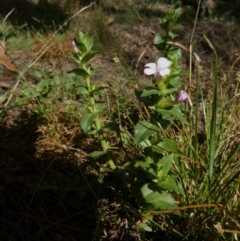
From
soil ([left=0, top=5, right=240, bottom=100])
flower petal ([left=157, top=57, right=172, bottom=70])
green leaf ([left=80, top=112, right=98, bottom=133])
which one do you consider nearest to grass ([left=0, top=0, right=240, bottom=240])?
green leaf ([left=80, top=112, right=98, bottom=133])

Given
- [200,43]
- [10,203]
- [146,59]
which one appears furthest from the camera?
[200,43]

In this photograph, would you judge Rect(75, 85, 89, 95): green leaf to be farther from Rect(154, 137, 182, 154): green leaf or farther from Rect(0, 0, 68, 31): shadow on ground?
Rect(0, 0, 68, 31): shadow on ground

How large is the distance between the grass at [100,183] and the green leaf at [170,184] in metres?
0.07

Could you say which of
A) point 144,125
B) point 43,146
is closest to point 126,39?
point 43,146

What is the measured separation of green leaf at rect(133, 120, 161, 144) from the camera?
1.43 meters

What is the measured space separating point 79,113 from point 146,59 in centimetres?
100

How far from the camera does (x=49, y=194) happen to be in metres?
2.00

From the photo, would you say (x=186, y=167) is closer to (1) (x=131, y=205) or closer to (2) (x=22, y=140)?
(1) (x=131, y=205)

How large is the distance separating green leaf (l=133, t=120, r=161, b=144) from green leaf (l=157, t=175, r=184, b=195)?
8.3 inches

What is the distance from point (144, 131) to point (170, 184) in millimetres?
224

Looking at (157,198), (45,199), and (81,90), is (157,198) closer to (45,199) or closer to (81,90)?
(81,90)

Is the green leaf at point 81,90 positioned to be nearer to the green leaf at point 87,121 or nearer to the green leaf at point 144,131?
the green leaf at point 87,121

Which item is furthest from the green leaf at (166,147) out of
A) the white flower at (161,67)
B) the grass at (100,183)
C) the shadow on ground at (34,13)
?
the shadow on ground at (34,13)

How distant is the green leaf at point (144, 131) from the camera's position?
143 centimetres
